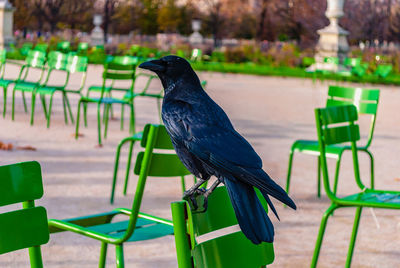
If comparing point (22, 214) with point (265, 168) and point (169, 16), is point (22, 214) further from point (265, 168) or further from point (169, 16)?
point (169, 16)

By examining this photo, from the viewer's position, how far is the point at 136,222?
3.19 m

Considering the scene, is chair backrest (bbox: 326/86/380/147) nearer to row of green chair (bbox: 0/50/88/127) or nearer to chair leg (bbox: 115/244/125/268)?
chair leg (bbox: 115/244/125/268)

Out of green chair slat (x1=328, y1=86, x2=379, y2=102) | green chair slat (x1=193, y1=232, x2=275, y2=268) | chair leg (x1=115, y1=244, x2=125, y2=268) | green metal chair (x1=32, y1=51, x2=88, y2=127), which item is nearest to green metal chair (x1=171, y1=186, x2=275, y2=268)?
green chair slat (x1=193, y1=232, x2=275, y2=268)

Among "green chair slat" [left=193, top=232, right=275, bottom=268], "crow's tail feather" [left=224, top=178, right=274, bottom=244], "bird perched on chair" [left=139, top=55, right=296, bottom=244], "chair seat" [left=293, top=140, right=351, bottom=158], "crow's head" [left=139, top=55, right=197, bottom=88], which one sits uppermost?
"crow's head" [left=139, top=55, right=197, bottom=88]

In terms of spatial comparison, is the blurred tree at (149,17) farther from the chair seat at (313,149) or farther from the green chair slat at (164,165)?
the green chair slat at (164,165)

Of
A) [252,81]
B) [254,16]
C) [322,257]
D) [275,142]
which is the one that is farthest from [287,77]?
[254,16]

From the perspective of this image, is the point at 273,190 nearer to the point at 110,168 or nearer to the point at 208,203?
the point at 208,203

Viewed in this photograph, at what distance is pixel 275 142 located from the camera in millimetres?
8633

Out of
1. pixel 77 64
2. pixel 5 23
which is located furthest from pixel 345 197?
pixel 5 23

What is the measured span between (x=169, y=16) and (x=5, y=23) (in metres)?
35.8

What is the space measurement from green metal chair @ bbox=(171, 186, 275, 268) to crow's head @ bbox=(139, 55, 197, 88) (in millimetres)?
357

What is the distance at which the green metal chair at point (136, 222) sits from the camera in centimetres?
295

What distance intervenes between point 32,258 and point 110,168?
14.7 feet

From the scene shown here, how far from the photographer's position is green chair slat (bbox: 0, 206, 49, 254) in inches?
82.8
